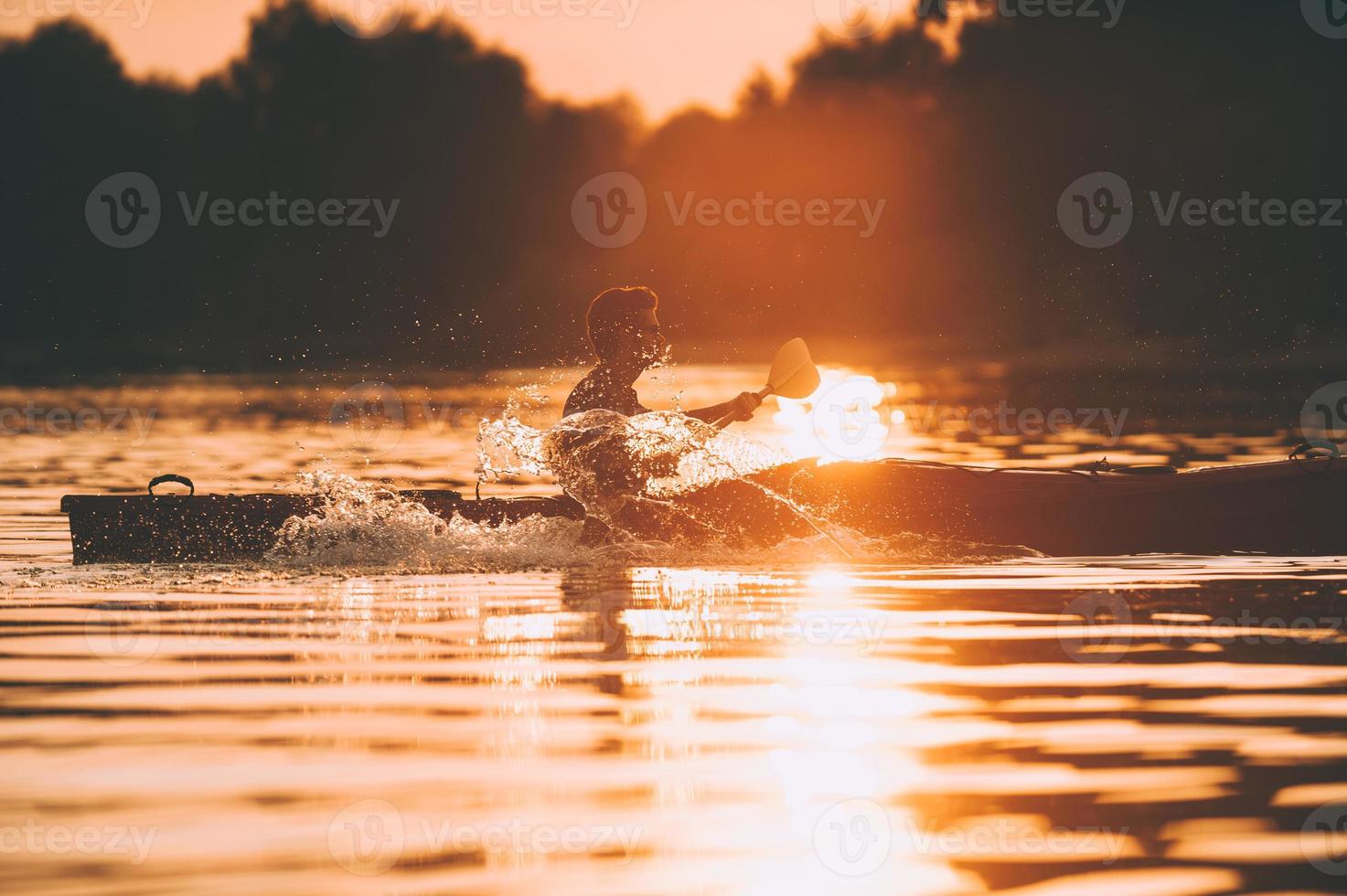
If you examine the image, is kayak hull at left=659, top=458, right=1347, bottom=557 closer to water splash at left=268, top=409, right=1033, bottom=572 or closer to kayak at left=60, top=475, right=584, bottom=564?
water splash at left=268, top=409, right=1033, bottom=572

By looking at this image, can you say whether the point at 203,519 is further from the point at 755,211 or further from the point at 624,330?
the point at 755,211

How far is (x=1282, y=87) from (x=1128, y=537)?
147ft

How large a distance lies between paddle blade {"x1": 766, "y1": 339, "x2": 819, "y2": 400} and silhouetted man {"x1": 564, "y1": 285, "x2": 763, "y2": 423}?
1417 millimetres

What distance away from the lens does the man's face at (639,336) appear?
406 inches

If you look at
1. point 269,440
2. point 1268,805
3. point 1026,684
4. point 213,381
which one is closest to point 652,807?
point 1268,805

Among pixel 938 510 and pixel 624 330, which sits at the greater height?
pixel 624 330

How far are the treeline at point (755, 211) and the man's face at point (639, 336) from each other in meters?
35.1

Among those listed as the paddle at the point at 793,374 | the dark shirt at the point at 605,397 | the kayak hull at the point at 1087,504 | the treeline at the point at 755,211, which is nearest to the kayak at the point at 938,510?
the kayak hull at the point at 1087,504

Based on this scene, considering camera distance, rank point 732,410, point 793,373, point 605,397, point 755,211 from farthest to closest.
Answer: point 755,211 < point 793,373 < point 732,410 < point 605,397

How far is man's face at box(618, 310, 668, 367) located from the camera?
1032 centimetres

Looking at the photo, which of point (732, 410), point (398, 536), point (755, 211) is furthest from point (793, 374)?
point (755, 211)

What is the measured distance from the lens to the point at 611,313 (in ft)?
33.8

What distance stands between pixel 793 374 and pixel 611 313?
1852mm

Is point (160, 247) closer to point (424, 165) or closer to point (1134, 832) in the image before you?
point (424, 165)
